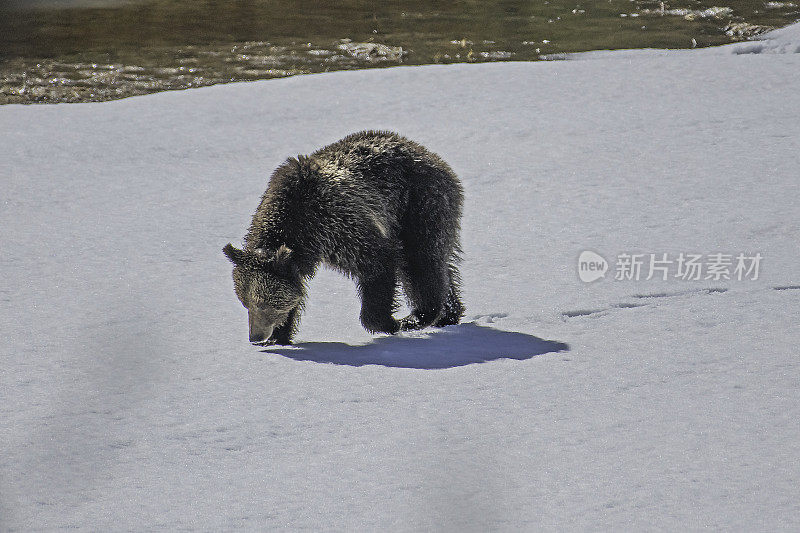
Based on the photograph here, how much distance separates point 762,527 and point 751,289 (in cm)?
270

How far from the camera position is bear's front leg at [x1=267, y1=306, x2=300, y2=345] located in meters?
5.49

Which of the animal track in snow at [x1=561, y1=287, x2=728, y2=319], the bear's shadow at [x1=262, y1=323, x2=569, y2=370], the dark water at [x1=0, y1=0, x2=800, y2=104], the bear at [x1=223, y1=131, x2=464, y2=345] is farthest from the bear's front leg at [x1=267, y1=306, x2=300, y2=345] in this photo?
the dark water at [x1=0, y1=0, x2=800, y2=104]

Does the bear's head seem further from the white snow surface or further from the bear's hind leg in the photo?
the bear's hind leg

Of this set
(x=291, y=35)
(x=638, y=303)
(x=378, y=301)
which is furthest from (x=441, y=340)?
(x=291, y=35)

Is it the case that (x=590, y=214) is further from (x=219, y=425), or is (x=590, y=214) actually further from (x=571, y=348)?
(x=219, y=425)

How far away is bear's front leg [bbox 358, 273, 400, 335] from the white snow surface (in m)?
0.12

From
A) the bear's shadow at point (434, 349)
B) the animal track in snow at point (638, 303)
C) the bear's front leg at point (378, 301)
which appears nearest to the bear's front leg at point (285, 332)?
the bear's shadow at point (434, 349)

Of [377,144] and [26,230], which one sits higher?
[377,144]

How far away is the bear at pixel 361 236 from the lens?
5.19 m

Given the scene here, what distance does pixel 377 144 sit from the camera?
5.77 m

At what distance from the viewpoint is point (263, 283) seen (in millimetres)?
5129

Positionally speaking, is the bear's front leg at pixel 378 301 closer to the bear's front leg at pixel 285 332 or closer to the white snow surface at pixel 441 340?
the white snow surface at pixel 441 340

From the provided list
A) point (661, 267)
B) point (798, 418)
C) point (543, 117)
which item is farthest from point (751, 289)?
point (543, 117)

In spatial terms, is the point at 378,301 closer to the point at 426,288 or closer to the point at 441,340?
the point at 426,288
